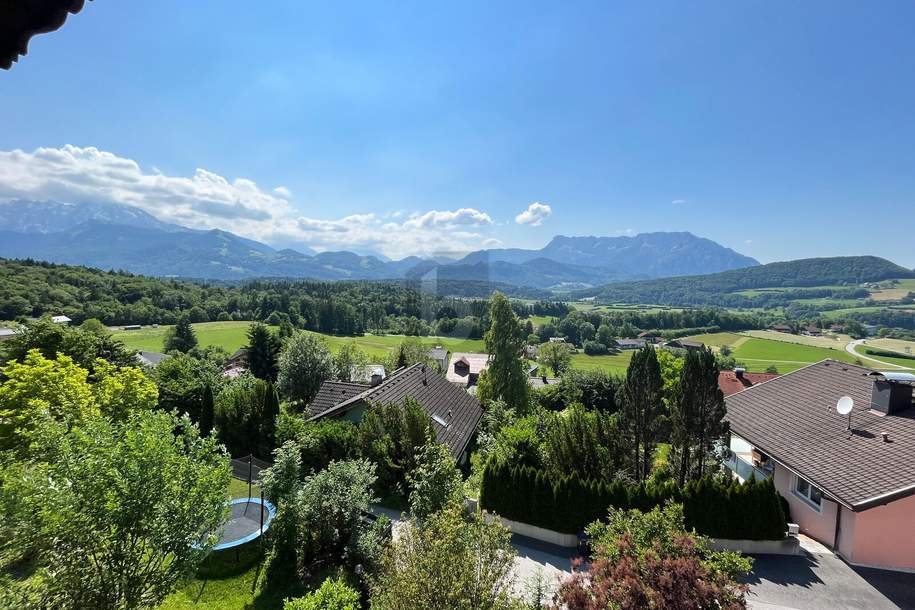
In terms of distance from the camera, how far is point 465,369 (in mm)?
61188

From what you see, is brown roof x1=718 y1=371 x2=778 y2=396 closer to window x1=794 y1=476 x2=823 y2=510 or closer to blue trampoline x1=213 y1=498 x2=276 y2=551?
window x1=794 y1=476 x2=823 y2=510

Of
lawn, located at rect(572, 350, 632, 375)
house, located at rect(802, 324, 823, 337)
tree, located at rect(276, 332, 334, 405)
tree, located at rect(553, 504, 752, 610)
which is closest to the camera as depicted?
tree, located at rect(553, 504, 752, 610)

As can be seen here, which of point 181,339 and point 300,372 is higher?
point 300,372

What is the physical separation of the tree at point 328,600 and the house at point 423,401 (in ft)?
32.2

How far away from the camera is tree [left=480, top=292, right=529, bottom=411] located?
27781 millimetres

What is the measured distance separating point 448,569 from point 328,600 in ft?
10.7

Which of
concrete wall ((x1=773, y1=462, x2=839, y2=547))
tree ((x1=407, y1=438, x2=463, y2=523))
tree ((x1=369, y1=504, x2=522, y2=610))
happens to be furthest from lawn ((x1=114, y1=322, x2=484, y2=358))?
tree ((x1=369, y1=504, x2=522, y2=610))

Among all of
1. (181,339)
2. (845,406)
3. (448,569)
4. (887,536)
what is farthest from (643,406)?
(181,339)

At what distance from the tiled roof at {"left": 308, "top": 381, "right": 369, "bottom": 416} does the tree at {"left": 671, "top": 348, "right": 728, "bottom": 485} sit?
1675 cm

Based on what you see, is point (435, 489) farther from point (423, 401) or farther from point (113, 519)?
point (423, 401)

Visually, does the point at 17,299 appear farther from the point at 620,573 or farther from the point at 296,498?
the point at 620,573

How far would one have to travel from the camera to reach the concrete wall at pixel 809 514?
41.9ft

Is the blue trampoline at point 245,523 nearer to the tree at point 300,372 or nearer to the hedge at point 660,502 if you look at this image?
the hedge at point 660,502

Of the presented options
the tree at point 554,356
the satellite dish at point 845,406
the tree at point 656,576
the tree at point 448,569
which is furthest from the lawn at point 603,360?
the tree at point 448,569
